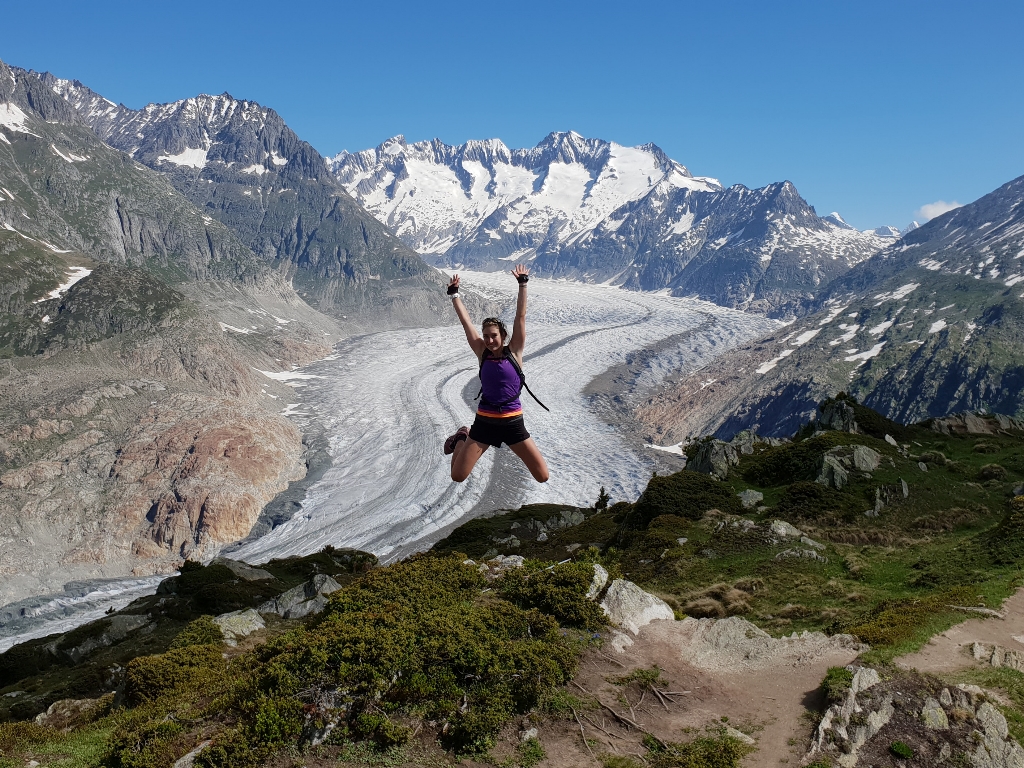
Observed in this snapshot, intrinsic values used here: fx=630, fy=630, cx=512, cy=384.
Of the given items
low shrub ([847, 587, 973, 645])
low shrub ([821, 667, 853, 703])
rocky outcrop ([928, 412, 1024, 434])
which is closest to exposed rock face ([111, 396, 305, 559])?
rocky outcrop ([928, 412, 1024, 434])

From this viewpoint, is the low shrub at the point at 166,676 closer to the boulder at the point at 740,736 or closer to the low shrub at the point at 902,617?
the boulder at the point at 740,736

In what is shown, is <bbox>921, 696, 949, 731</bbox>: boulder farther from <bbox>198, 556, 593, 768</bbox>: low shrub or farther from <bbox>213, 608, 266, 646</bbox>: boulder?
<bbox>213, 608, 266, 646</bbox>: boulder

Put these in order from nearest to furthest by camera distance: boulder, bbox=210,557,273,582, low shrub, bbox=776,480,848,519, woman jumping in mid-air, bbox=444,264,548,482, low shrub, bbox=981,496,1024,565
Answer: woman jumping in mid-air, bbox=444,264,548,482
low shrub, bbox=981,496,1024,565
low shrub, bbox=776,480,848,519
boulder, bbox=210,557,273,582

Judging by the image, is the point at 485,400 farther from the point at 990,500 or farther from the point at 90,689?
the point at 990,500

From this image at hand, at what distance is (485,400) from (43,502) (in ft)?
426

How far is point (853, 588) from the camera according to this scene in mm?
23969

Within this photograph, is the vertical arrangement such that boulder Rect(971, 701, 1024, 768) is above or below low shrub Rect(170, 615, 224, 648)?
below

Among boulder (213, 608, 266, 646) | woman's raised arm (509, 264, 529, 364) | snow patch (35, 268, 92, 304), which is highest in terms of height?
snow patch (35, 268, 92, 304)

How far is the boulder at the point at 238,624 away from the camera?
24969 millimetres

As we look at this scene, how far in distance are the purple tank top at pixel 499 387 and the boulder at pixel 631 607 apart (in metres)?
8.22

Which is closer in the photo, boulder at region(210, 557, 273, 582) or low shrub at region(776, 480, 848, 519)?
low shrub at region(776, 480, 848, 519)

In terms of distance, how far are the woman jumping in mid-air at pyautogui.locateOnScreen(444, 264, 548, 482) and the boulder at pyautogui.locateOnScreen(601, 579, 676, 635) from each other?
21.4 ft

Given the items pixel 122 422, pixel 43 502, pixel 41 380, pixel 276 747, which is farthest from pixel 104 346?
pixel 276 747

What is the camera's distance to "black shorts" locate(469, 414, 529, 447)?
585 inches
